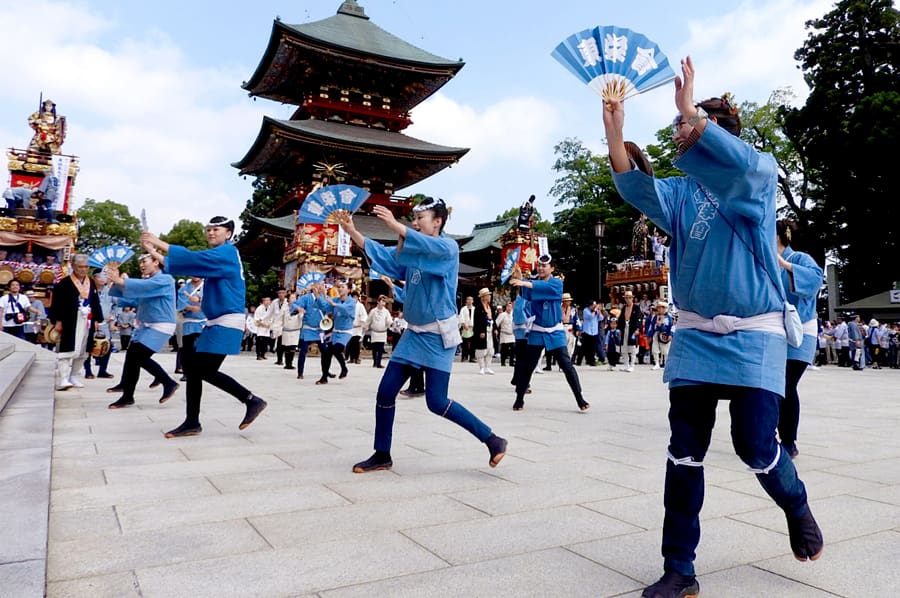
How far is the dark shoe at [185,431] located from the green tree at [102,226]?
47351 millimetres

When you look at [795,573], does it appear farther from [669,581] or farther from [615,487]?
[615,487]

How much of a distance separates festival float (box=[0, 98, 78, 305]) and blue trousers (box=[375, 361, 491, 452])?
2028 cm

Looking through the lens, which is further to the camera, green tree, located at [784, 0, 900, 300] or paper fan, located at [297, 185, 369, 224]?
green tree, located at [784, 0, 900, 300]

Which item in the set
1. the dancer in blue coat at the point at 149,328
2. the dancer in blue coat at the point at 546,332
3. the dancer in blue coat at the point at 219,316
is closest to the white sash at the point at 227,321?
the dancer in blue coat at the point at 219,316

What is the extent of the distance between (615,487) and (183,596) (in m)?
2.47

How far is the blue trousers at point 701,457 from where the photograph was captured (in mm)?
2273

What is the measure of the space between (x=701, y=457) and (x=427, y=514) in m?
1.43

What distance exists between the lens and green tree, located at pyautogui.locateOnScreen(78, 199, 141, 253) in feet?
159

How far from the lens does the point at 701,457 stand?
7.72 ft

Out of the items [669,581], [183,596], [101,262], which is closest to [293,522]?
[183,596]

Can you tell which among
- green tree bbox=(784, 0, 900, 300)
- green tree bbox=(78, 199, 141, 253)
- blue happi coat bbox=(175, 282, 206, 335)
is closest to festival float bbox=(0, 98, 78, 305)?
blue happi coat bbox=(175, 282, 206, 335)

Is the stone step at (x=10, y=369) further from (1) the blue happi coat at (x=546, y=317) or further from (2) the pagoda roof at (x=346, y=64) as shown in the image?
(2) the pagoda roof at (x=346, y=64)

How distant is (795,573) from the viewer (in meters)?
2.51

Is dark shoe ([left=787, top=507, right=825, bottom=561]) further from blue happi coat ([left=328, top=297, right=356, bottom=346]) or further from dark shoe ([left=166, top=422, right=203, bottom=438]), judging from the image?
blue happi coat ([left=328, top=297, right=356, bottom=346])
